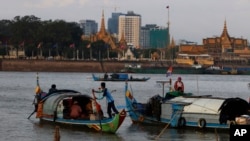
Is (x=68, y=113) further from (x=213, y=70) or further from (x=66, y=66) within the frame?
(x=213, y=70)

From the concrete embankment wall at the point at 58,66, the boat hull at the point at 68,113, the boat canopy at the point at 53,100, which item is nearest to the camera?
the boat hull at the point at 68,113

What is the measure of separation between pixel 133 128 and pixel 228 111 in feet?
13.2

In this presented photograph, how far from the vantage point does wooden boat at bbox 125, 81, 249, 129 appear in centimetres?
2436

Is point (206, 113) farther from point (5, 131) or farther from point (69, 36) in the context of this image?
point (69, 36)

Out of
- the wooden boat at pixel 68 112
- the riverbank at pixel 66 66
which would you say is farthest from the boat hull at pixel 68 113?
the riverbank at pixel 66 66

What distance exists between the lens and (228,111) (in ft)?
80.4

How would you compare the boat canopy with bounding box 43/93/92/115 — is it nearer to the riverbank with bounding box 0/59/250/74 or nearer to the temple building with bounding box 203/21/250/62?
the riverbank with bounding box 0/59/250/74

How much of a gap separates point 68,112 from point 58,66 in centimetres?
11692

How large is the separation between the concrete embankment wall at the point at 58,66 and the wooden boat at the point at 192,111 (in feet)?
376

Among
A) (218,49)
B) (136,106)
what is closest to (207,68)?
(218,49)

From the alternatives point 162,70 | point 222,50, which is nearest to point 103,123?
point 162,70

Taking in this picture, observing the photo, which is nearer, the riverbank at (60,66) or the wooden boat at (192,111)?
the wooden boat at (192,111)

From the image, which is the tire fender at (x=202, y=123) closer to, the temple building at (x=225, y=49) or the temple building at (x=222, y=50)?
the temple building at (x=222, y=50)

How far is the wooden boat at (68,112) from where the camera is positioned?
2383cm
